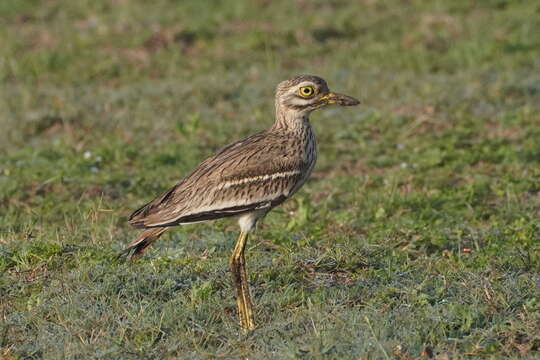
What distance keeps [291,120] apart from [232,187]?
0.72 meters

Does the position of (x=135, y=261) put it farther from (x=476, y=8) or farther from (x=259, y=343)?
(x=476, y=8)

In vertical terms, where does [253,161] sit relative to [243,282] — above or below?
above

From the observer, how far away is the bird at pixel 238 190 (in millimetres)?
5891

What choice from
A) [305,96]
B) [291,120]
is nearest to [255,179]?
[291,120]

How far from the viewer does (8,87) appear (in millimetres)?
12141

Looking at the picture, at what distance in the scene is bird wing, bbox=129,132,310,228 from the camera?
5918 millimetres

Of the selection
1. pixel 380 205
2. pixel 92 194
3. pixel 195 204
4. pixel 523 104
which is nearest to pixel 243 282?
pixel 195 204

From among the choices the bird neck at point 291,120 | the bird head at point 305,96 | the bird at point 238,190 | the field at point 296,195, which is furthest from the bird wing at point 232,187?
the field at point 296,195

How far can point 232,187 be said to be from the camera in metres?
5.96

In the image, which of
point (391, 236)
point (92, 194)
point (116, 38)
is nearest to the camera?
point (391, 236)

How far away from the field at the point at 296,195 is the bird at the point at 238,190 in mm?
369

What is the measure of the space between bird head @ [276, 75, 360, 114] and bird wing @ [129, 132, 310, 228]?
359mm

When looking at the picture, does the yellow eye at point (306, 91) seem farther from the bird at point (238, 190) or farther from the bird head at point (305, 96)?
the bird at point (238, 190)

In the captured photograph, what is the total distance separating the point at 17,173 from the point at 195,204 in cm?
375
